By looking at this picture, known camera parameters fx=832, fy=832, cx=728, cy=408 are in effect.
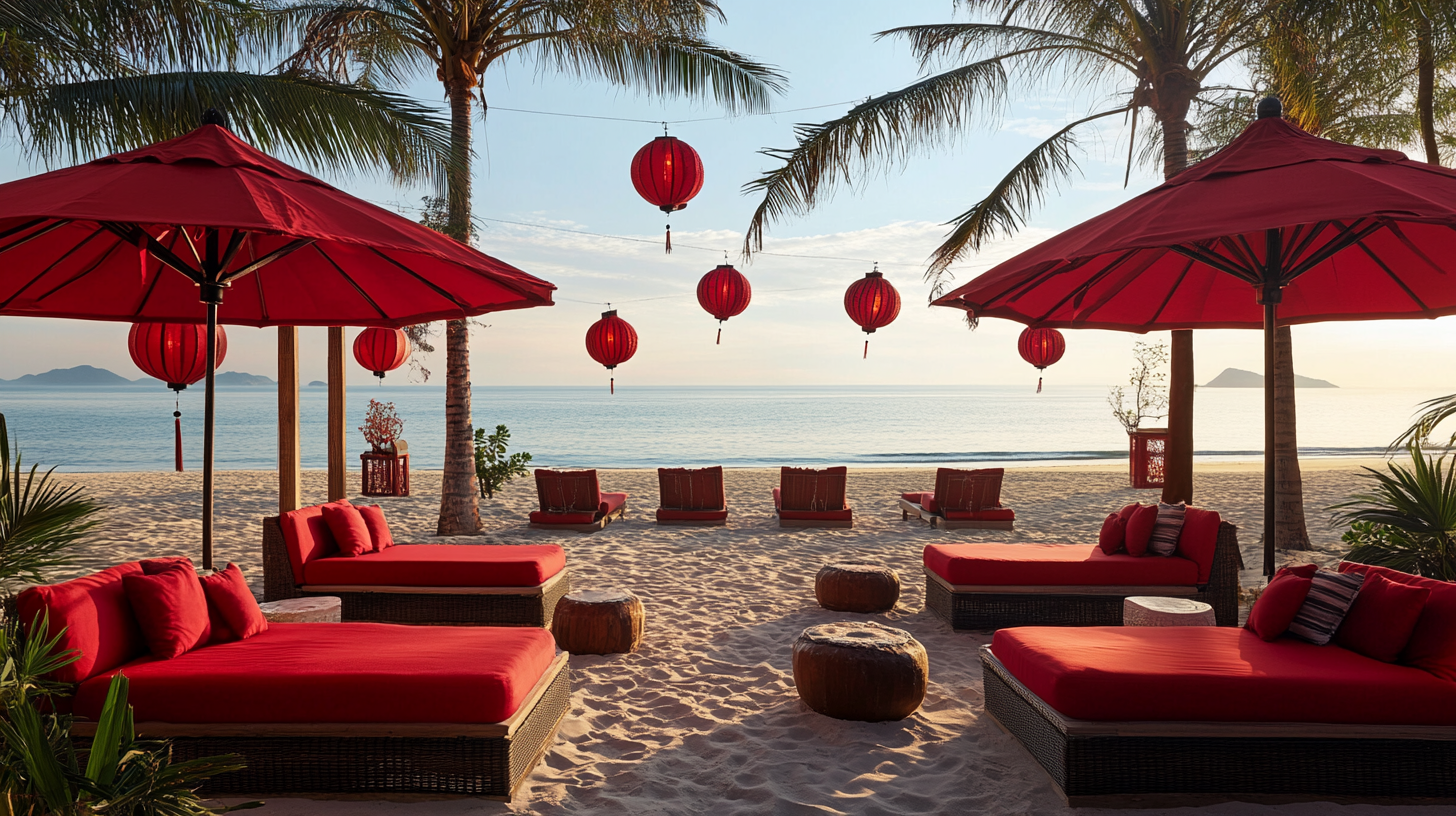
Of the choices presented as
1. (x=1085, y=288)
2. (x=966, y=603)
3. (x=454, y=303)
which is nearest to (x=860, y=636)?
(x=966, y=603)

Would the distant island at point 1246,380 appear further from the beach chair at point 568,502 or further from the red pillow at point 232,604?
the red pillow at point 232,604

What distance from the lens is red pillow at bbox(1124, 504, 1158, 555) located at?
18.9 feet

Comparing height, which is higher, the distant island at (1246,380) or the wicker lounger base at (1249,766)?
the distant island at (1246,380)

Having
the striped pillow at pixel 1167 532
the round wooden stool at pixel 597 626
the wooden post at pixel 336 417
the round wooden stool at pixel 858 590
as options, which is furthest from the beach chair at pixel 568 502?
the striped pillow at pixel 1167 532

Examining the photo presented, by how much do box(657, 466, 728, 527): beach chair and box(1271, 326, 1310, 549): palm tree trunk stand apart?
240 inches

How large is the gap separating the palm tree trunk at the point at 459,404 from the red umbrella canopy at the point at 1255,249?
239 inches

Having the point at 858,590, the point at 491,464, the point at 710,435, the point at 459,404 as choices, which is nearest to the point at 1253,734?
the point at 858,590

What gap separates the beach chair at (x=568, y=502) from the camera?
9812 millimetres

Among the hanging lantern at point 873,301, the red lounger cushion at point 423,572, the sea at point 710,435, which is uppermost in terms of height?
the hanging lantern at point 873,301

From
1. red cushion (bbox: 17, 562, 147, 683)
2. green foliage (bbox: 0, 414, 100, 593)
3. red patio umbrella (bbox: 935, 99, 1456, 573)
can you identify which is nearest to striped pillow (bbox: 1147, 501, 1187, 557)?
red patio umbrella (bbox: 935, 99, 1456, 573)

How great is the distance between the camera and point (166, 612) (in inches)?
137

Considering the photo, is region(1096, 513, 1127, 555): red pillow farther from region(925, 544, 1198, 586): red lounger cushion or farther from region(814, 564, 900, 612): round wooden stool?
region(814, 564, 900, 612): round wooden stool

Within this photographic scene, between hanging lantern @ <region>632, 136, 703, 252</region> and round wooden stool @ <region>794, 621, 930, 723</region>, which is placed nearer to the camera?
round wooden stool @ <region>794, 621, 930, 723</region>

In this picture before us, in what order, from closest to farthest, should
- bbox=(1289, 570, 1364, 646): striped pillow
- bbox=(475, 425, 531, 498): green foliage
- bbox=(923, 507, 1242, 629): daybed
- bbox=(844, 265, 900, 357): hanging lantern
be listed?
bbox=(1289, 570, 1364, 646): striped pillow < bbox=(923, 507, 1242, 629): daybed < bbox=(844, 265, 900, 357): hanging lantern < bbox=(475, 425, 531, 498): green foliage
